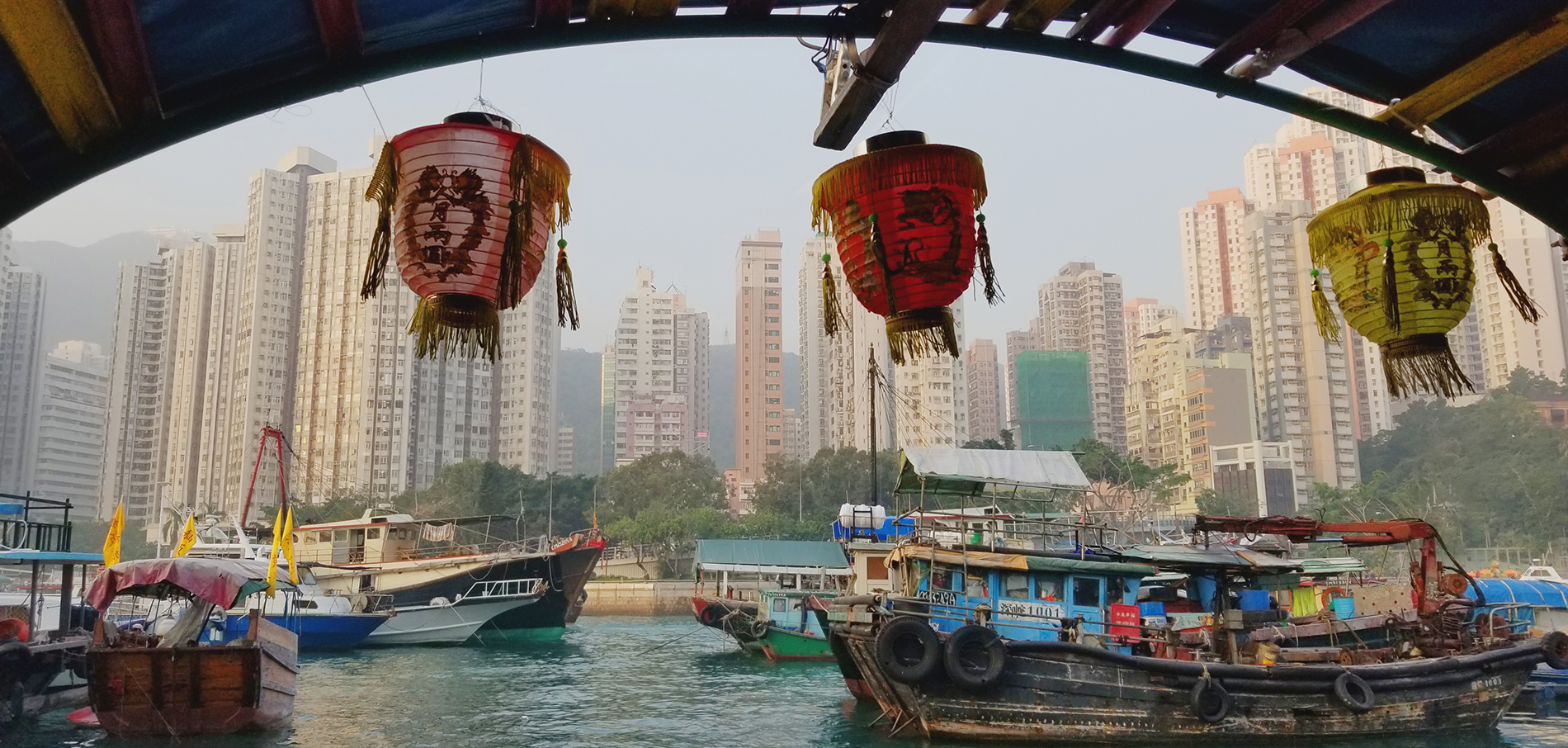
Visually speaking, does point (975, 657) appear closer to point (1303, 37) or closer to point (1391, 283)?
point (1391, 283)

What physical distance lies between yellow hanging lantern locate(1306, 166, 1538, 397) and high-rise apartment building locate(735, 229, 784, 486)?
6094cm

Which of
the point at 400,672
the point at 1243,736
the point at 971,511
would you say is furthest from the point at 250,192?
the point at 1243,736

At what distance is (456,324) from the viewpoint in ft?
8.79

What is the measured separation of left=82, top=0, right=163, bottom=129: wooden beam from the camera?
194cm

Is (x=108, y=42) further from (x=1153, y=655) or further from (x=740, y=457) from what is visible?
(x=740, y=457)

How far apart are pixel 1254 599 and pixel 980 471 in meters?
4.17

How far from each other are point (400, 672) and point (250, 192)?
45781 mm

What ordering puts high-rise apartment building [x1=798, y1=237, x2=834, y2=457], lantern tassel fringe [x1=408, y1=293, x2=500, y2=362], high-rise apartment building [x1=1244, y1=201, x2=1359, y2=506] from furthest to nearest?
1. high-rise apartment building [x1=798, y1=237, x2=834, y2=457]
2. high-rise apartment building [x1=1244, y1=201, x2=1359, y2=506]
3. lantern tassel fringe [x1=408, y1=293, x2=500, y2=362]

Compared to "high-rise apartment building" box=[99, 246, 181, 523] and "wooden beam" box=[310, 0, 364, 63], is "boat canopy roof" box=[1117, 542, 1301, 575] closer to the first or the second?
"wooden beam" box=[310, 0, 364, 63]

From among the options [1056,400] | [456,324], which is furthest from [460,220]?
[1056,400]


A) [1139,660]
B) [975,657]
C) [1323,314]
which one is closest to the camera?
[1323,314]

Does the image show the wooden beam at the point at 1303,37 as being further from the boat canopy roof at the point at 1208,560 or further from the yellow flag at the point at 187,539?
the yellow flag at the point at 187,539

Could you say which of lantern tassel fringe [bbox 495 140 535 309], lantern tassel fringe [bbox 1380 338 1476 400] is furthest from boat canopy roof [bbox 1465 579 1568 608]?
lantern tassel fringe [bbox 495 140 535 309]

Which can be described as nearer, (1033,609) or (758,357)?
(1033,609)
